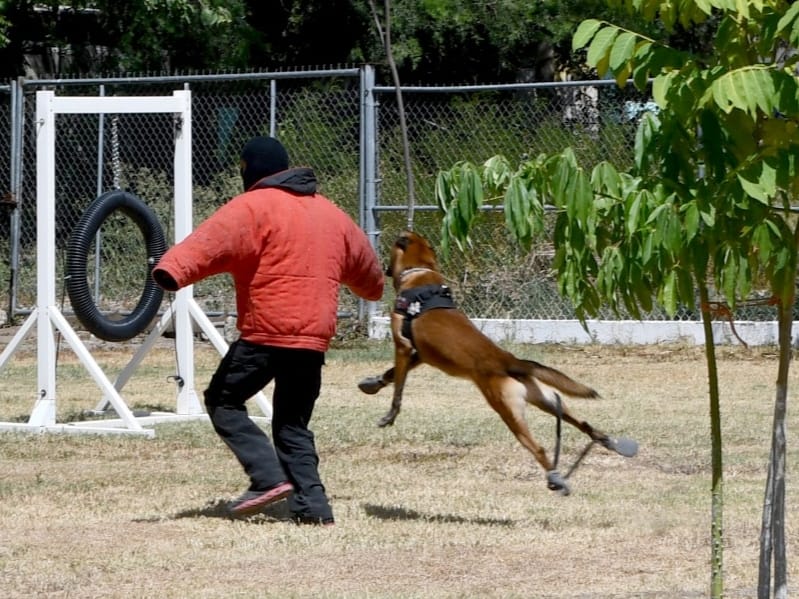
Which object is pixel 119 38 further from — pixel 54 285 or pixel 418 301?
pixel 418 301

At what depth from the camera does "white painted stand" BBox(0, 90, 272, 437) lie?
8.96 m

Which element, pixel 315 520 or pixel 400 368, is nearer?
pixel 315 520

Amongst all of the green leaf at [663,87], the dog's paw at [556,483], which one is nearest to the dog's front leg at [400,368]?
the dog's paw at [556,483]

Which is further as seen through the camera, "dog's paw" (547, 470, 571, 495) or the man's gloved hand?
"dog's paw" (547, 470, 571, 495)

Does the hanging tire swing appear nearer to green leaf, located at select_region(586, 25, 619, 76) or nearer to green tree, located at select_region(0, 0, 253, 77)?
green leaf, located at select_region(586, 25, 619, 76)

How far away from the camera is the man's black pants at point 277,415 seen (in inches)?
255

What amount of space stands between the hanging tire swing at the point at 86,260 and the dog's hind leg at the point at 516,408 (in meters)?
3.38

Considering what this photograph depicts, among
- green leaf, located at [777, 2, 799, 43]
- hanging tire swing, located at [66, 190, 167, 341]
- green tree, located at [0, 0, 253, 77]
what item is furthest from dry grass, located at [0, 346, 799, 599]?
green tree, located at [0, 0, 253, 77]

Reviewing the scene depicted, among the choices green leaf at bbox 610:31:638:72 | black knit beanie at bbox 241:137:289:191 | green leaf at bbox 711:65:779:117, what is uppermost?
green leaf at bbox 610:31:638:72

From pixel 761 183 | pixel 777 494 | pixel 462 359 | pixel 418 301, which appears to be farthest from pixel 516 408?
pixel 761 183

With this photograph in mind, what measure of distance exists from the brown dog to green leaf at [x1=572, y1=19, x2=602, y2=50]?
304 centimetres

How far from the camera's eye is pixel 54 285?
910cm

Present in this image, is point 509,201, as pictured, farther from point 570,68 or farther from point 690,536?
point 570,68

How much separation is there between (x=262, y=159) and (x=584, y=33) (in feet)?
10.1
